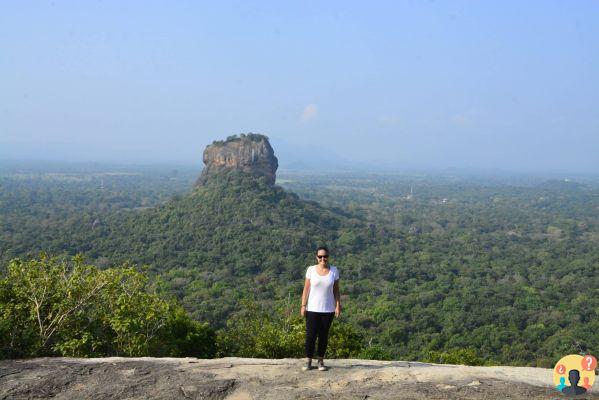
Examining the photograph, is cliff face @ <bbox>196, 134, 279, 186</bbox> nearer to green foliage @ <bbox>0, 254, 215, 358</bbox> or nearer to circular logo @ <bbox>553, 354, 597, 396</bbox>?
green foliage @ <bbox>0, 254, 215, 358</bbox>

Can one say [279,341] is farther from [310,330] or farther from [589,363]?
[589,363]

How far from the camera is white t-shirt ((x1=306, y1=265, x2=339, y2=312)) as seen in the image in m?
6.28

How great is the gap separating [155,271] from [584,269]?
122 feet

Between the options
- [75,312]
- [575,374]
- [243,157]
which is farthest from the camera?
[243,157]

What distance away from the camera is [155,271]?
37281mm

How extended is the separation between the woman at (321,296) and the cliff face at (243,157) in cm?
5179

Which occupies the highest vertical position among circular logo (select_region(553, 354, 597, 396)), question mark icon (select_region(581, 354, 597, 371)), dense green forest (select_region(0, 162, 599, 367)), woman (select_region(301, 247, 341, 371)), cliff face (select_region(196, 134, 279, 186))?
cliff face (select_region(196, 134, 279, 186))

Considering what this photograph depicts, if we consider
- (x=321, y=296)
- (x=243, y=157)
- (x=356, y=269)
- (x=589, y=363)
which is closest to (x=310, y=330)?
(x=321, y=296)

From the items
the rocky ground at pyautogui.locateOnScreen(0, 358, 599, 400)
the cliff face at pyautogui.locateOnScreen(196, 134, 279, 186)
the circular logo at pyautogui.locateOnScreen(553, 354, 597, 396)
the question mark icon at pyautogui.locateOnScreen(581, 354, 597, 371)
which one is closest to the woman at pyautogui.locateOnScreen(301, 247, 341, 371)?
the rocky ground at pyautogui.locateOnScreen(0, 358, 599, 400)

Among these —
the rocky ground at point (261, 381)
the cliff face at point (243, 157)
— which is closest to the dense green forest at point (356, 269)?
the cliff face at point (243, 157)

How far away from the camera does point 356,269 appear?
134ft

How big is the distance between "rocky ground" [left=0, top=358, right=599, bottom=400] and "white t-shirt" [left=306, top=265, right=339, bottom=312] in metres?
0.91

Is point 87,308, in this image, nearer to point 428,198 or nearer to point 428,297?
point 428,297

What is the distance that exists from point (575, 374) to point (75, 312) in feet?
26.8
